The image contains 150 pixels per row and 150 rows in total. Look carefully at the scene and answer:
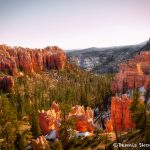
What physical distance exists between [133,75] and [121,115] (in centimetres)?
6160

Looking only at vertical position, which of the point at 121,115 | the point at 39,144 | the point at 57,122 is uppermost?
the point at 57,122

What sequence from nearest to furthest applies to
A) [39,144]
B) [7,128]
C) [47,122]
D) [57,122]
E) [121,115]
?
[7,128]
[39,144]
[57,122]
[47,122]
[121,115]

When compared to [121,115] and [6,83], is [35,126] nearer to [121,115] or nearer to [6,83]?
[121,115]

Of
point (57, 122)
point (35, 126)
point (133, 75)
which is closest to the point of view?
point (35, 126)

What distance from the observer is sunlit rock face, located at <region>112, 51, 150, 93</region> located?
150 metres

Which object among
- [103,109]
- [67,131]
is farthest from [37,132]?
[103,109]

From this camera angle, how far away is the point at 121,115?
96188 mm

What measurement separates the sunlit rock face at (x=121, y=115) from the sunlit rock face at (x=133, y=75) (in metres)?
51.7

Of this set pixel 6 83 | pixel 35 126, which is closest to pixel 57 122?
pixel 35 126

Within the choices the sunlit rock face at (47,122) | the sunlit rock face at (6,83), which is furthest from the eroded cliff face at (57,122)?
the sunlit rock face at (6,83)

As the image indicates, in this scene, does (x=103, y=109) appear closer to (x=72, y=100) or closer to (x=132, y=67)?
(x=72, y=100)

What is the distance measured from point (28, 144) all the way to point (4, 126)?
1038cm

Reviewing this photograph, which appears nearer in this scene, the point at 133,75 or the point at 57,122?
the point at 57,122

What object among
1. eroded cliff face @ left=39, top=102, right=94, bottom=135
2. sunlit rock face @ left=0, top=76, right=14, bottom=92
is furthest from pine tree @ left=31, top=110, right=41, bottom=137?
sunlit rock face @ left=0, top=76, right=14, bottom=92
